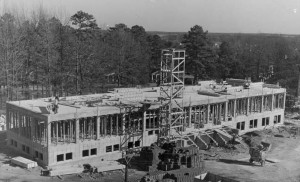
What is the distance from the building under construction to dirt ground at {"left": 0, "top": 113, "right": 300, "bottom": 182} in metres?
2.64

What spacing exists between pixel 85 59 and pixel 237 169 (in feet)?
134

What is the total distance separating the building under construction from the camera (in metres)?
42.2

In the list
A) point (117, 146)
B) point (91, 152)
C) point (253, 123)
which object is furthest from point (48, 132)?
point (253, 123)

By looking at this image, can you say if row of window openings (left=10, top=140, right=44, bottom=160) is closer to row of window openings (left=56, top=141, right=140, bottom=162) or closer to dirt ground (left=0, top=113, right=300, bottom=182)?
dirt ground (left=0, top=113, right=300, bottom=182)

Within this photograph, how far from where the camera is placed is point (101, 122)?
45344mm

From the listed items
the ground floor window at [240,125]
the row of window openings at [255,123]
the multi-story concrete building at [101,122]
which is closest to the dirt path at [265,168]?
the multi-story concrete building at [101,122]

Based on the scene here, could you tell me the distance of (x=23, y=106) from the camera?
44.9 m

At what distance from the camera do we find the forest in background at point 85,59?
73625 mm

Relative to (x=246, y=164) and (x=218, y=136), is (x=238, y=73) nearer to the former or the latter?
(x=218, y=136)

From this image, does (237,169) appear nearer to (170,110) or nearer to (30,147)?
(170,110)

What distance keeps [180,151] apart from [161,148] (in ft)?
7.07

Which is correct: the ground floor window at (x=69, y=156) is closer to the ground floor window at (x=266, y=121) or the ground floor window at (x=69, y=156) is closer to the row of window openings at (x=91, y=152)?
the row of window openings at (x=91, y=152)

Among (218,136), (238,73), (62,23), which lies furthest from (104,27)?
(218,136)

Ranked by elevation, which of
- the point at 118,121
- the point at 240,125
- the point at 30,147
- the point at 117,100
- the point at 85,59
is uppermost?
the point at 85,59
